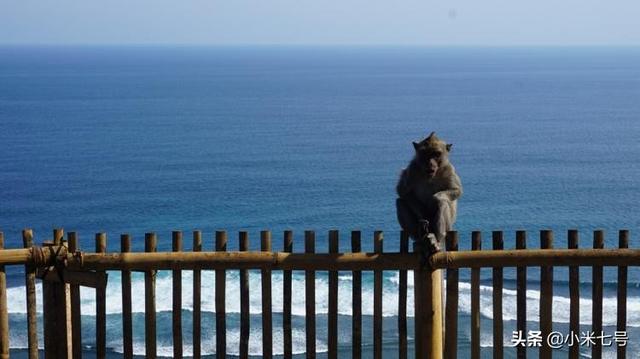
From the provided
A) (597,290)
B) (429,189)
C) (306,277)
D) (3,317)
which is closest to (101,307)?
(3,317)

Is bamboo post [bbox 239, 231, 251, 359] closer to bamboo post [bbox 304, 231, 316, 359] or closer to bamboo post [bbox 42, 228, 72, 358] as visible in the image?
bamboo post [bbox 304, 231, 316, 359]

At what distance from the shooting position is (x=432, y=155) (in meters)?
8.34

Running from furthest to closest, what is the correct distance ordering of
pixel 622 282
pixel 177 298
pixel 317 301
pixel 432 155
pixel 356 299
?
pixel 317 301
pixel 432 155
pixel 622 282
pixel 356 299
pixel 177 298

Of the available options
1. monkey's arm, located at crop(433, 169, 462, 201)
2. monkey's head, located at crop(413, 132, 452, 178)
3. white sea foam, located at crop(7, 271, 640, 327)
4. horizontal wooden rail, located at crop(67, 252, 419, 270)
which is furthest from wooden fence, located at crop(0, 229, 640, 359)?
white sea foam, located at crop(7, 271, 640, 327)

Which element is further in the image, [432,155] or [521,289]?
[432,155]

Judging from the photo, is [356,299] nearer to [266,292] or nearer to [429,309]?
[429,309]

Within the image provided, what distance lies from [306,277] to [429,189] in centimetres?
159

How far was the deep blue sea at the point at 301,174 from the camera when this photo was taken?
2878 centimetres

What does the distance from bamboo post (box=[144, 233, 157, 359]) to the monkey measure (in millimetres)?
1862

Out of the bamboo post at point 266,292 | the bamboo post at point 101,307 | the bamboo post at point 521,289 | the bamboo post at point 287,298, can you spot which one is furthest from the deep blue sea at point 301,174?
the bamboo post at point 521,289

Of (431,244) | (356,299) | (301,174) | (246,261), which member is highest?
(431,244)

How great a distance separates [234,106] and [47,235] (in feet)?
227

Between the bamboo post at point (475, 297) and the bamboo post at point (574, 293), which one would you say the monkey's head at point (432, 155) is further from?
the bamboo post at point (574, 293)

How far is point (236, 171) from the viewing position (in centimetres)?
6688
